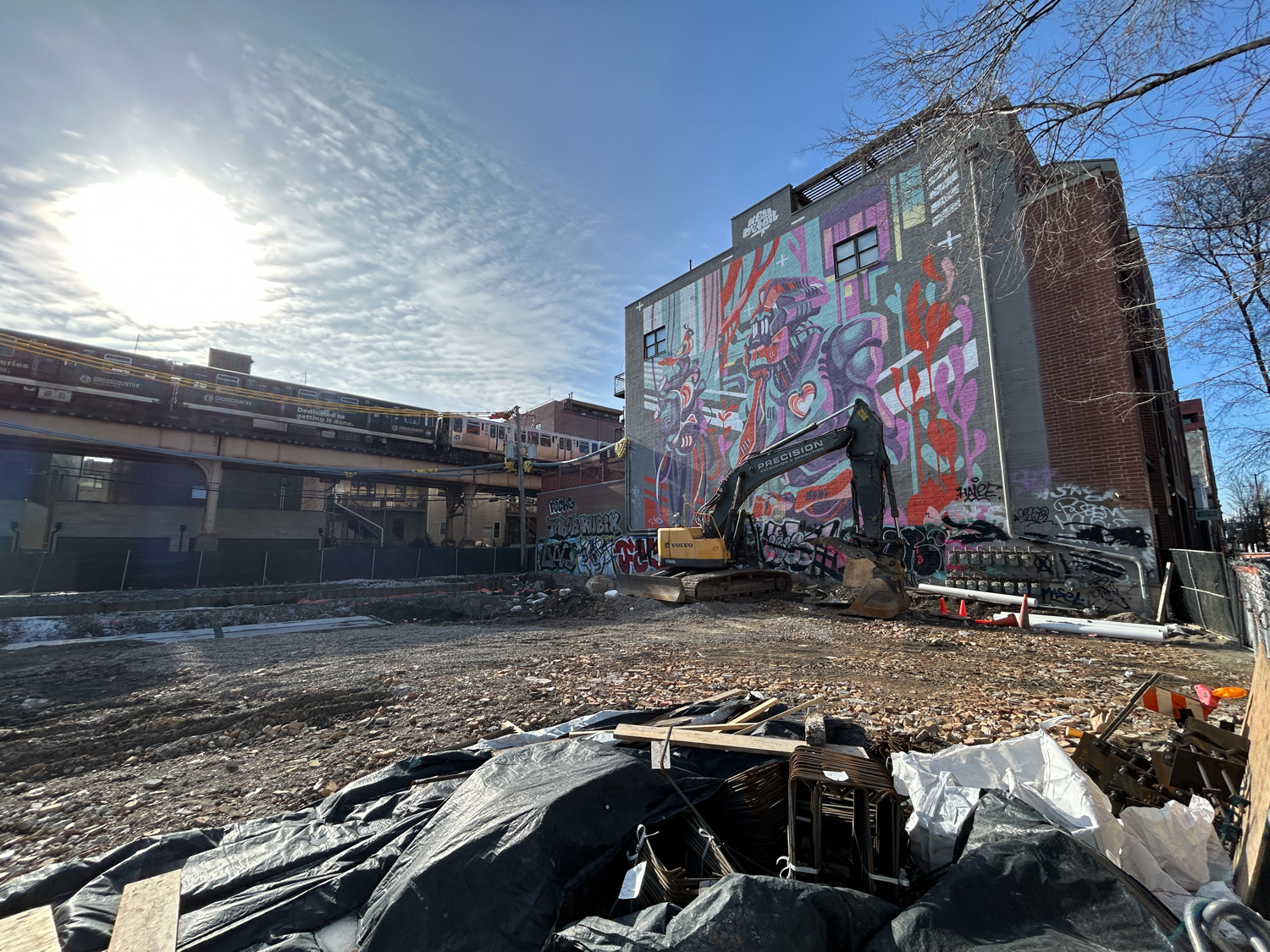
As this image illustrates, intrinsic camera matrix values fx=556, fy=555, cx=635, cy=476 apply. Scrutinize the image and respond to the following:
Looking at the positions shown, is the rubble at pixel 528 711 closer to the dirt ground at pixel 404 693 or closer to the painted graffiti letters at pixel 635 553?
the dirt ground at pixel 404 693

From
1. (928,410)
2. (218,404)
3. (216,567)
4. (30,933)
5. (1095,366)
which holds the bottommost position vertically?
(30,933)

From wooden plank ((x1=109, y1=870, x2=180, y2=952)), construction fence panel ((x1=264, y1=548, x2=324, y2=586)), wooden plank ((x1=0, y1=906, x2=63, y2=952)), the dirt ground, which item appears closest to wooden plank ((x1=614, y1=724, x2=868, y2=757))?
the dirt ground

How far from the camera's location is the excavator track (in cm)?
1382

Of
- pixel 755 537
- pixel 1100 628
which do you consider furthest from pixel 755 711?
pixel 755 537

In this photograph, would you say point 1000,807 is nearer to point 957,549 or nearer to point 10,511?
point 957,549

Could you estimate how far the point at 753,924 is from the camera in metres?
1.81

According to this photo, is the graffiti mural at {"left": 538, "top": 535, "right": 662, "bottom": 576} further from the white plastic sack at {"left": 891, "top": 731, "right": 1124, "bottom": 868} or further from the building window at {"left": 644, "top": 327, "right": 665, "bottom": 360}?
the white plastic sack at {"left": 891, "top": 731, "right": 1124, "bottom": 868}

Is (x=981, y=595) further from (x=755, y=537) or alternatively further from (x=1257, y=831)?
(x=1257, y=831)

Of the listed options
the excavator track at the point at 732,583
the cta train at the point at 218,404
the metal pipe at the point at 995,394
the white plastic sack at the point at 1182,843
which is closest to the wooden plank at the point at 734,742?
the white plastic sack at the point at 1182,843

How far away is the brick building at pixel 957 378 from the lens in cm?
1280

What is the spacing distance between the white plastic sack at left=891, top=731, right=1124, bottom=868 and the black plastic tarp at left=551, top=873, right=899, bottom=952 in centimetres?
65

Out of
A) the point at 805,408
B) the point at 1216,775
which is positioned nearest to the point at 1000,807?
the point at 1216,775

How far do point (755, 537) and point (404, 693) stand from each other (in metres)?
12.6

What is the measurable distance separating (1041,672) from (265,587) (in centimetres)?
2258
